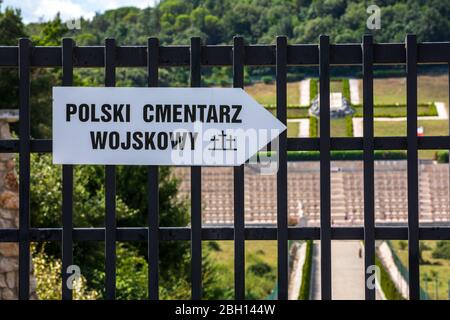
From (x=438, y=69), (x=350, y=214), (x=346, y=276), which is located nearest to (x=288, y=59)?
(x=346, y=276)

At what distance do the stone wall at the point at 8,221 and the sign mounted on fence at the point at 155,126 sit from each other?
2256 millimetres

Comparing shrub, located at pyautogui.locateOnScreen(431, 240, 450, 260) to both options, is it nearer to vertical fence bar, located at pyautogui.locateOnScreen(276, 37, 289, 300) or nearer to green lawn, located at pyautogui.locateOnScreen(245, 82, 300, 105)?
green lawn, located at pyautogui.locateOnScreen(245, 82, 300, 105)

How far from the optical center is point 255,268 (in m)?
32.7

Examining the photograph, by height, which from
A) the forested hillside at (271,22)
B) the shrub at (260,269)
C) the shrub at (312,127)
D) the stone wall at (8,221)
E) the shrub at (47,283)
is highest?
the forested hillside at (271,22)

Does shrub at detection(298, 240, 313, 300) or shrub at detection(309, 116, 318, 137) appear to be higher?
shrub at detection(309, 116, 318, 137)

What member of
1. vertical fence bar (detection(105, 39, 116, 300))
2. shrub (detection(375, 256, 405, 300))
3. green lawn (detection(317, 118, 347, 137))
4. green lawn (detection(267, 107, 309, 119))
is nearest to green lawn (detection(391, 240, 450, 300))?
shrub (detection(375, 256, 405, 300))

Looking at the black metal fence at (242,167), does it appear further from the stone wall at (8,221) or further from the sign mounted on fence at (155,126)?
the stone wall at (8,221)

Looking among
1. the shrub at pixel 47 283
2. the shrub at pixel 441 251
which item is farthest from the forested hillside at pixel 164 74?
the shrub at pixel 441 251

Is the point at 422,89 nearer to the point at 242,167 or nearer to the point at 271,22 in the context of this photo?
the point at 271,22

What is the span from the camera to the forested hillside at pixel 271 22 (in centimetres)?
4303

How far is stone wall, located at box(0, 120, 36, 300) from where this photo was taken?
17.8ft

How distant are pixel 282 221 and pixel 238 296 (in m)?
0.36

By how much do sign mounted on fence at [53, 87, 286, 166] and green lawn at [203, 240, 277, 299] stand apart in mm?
20118
